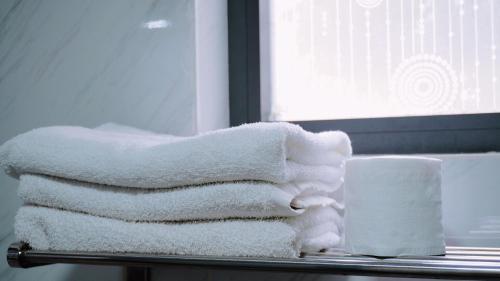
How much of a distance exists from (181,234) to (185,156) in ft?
0.31

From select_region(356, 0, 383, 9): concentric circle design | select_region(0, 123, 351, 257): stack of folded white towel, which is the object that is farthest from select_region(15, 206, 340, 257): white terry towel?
select_region(356, 0, 383, 9): concentric circle design

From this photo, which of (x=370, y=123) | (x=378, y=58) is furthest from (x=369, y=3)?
(x=370, y=123)

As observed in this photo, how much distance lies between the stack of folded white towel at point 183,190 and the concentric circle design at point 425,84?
0.70ft

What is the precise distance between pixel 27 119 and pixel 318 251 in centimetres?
61

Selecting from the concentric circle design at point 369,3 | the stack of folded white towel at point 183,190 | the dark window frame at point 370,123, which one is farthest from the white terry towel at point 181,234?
the concentric circle design at point 369,3

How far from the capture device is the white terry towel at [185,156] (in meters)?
0.64

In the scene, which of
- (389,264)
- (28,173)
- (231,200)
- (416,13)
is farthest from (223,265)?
(416,13)

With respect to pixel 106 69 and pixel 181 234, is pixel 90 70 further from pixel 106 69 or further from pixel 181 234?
pixel 181 234

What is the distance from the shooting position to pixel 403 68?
3.15 feet

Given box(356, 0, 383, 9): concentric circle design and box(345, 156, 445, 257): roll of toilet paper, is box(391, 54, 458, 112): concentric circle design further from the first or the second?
box(345, 156, 445, 257): roll of toilet paper

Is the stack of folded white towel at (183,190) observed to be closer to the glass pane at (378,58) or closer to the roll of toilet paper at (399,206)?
the roll of toilet paper at (399,206)

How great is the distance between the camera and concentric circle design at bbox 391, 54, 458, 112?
0.93 metres

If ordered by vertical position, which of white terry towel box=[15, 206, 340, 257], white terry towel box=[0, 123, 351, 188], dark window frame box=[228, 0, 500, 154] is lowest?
white terry towel box=[15, 206, 340, 257]

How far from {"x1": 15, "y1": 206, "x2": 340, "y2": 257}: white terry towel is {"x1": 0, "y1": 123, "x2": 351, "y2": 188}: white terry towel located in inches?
2.0
